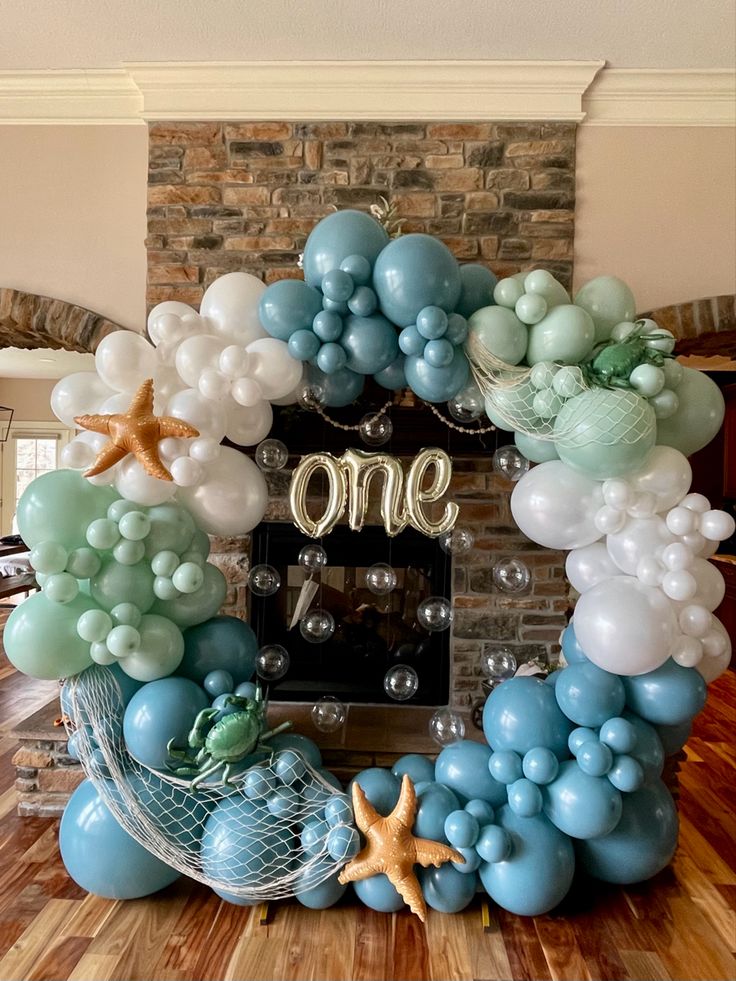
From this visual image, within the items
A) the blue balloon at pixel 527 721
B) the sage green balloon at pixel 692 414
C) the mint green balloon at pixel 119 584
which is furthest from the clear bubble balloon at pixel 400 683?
the sage green balloon at pixel 692 414

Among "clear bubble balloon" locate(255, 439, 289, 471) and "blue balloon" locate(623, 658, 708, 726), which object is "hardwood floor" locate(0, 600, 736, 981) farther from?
"clear bubble balloon" locate(255, 439, 289, 471)

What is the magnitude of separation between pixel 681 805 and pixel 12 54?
3823 millimetres

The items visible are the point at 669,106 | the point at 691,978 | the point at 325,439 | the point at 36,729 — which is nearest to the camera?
the point at 691,978

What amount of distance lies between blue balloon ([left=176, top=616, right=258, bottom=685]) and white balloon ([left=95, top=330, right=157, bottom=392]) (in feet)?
2.37

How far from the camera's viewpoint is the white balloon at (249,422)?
208 cm

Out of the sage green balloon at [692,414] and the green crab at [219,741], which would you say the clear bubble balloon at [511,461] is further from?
the green crab at [219,741]

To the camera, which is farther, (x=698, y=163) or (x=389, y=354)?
(x=698, y=163)

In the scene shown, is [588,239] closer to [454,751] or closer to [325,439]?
[325,439]

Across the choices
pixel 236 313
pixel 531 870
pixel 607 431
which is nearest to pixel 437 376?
pixel 607 431

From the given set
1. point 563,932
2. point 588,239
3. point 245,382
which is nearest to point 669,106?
point 588,239

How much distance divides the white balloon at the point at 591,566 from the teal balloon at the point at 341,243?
3.40 ft

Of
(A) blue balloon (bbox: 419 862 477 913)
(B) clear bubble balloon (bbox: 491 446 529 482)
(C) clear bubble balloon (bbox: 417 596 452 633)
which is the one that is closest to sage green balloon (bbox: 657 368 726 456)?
(B) clear bubble balloon (bbox: 491 446 529 482)

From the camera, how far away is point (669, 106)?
2.82 metres

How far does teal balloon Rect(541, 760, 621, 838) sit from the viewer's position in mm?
1866
